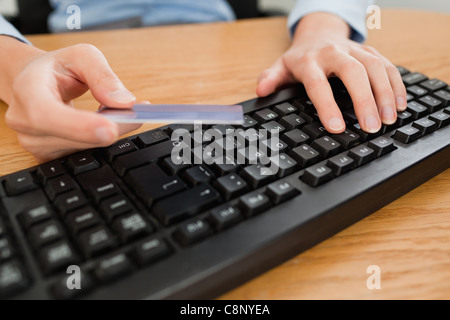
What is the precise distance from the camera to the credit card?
30 centimetres

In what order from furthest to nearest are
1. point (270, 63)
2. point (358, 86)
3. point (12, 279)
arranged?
point (270, 63) → point (358, 86) → point (12, 279)

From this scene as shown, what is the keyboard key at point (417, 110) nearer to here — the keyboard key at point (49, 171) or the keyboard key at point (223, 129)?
the keyboard key at point (223, 129)

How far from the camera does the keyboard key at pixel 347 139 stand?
372 mm

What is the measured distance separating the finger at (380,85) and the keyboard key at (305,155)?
114 mm

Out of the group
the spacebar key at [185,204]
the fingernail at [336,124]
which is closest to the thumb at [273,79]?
the fingernail at [336,124]

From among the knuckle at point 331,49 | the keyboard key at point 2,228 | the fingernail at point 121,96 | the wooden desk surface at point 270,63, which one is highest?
the fingernail at point 121,96

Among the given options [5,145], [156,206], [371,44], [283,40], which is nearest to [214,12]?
[283,40]

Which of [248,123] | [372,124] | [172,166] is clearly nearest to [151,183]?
[172,166]

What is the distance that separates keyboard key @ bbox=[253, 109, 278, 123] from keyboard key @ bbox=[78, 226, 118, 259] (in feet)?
0.67

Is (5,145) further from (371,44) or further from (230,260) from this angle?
(371,44)

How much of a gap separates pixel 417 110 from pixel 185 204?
30cm

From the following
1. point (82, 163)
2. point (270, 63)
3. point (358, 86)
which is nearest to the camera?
point (82, 163)

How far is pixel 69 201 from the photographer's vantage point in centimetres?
28

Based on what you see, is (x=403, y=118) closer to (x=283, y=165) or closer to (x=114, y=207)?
(x=283, y=165)
